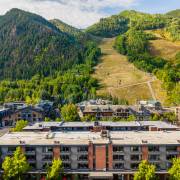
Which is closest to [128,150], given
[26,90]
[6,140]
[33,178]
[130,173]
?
[130,173]

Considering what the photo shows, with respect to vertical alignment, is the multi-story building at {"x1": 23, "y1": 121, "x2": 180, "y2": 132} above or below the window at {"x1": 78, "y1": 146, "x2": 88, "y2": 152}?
below

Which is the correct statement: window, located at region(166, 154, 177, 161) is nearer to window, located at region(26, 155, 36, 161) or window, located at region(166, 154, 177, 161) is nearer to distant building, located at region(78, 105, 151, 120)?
window, located at region(26, 155, 36, 161)

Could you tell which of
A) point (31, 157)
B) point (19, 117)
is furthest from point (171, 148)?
point (19, 117)

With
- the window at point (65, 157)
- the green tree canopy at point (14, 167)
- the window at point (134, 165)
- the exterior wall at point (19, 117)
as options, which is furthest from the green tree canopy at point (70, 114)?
the green tree canopy at point (14, 167)

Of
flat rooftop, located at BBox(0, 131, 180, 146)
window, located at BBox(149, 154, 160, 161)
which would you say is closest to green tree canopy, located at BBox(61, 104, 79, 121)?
flat rooftop, located at BBox(0, 131, 180, 146)

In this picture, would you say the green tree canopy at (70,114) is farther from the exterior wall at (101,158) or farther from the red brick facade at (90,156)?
the exterior wall at (101,158)

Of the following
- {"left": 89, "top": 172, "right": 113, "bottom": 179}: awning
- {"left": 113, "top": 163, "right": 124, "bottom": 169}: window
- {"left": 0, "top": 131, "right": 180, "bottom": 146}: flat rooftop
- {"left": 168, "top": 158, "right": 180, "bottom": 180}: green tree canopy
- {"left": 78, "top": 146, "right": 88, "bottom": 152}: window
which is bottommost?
{"left": 89, "top": 172, "right": 113, "bottom": 179}: awning
